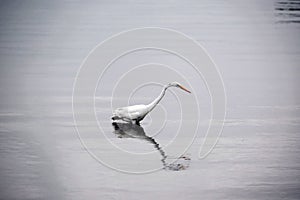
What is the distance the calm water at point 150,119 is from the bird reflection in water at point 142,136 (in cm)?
2

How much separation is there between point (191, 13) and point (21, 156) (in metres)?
12.2

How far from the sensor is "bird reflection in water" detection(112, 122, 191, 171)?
9.66 m

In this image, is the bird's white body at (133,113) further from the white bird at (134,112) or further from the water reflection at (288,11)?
the water reflection at (288,11)

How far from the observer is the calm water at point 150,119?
8977 mm

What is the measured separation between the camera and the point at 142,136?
10859mm

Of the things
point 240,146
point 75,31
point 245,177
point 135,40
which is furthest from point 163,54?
point 245,177

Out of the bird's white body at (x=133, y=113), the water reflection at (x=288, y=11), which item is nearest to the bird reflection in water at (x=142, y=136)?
the bird's white body at (x=133, y=113)

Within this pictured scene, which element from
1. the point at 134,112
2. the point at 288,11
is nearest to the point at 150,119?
the point at 134,112

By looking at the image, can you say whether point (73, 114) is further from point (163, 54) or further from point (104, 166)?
point (163, 54)

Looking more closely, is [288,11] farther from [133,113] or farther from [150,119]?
[133,113]

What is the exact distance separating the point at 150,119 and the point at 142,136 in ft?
2.92

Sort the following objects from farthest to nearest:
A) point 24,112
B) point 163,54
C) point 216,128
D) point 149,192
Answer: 1. point 163,54
2. point 24,112
3. point 216,128
4. point 149,192

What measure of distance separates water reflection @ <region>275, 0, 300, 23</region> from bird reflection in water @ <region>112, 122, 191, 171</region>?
9562 mm

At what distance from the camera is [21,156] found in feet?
32.5
